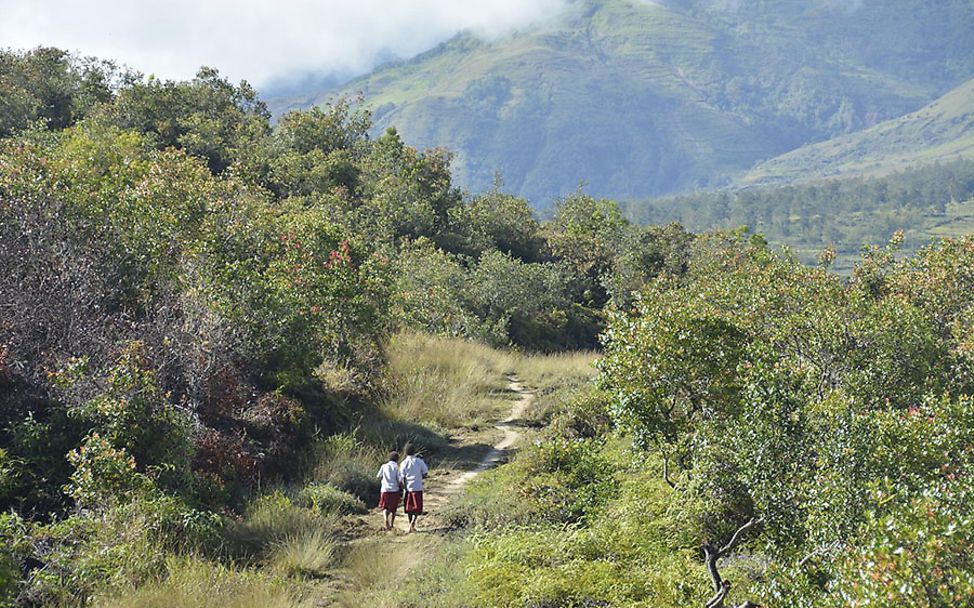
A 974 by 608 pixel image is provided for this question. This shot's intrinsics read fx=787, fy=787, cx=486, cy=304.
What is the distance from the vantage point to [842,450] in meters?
6.86

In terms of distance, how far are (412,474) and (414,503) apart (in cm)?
44

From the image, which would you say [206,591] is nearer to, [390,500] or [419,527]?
[390,500]

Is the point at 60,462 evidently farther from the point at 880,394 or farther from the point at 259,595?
the point at 880,394

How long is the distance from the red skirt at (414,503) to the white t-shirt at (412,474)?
0.21 ft

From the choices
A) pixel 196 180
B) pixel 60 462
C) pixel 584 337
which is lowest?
pixel 584 337

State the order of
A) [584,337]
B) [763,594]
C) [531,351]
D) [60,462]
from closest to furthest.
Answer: [763,594], [60,462], [531,351], [584,337]

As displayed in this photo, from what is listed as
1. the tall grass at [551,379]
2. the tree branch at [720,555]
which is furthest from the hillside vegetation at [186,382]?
the tree branch at [720,555]

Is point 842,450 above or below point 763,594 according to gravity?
above

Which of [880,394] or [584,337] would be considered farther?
[584,337]

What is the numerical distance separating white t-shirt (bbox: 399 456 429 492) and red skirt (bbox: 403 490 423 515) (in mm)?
63

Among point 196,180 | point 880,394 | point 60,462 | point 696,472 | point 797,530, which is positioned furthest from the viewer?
point 196,180

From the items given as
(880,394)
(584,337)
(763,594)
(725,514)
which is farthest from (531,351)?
(763,594)

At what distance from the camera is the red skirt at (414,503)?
12219 mm

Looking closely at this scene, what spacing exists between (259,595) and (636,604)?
3.97 metres
